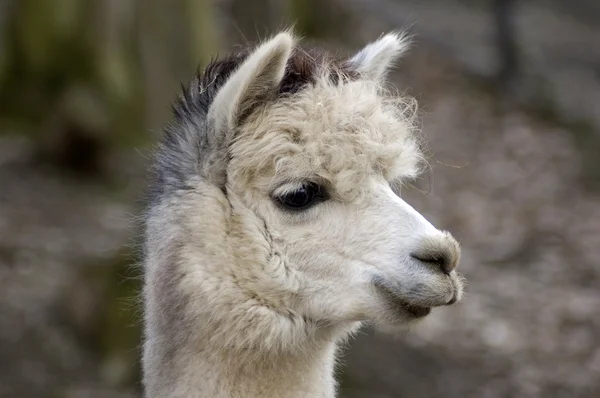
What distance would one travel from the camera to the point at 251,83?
378cm

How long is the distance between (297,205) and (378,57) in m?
0.95

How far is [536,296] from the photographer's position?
10.2 meters

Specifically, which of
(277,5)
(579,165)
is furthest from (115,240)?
(277,5)

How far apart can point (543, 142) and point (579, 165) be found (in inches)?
43.4

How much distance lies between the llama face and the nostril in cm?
4

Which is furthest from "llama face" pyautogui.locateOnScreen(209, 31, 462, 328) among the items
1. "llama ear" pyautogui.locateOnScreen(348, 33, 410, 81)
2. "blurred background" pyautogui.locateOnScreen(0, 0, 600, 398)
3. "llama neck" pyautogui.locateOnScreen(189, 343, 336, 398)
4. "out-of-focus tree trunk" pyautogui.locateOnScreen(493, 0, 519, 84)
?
"out-of-focus tree trunk" pyautogui.locateOnScreen(493, 0, 519, 84)

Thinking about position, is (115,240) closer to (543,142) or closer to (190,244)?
(543,142)

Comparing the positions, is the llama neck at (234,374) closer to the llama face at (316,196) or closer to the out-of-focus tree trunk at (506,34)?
the llama face at (316,196)

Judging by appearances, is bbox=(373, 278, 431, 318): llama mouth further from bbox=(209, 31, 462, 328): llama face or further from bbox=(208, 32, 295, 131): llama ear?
bbox=(208, 32, 295, 131): llama ear

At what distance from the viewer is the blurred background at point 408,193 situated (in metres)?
8.55

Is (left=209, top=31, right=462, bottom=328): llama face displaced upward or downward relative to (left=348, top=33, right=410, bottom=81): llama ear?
downward

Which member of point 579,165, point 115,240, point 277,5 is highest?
point 277,5

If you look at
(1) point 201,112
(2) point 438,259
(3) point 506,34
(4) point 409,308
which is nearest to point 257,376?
(4) point 409,308

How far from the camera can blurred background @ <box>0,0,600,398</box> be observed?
855 centimetres
